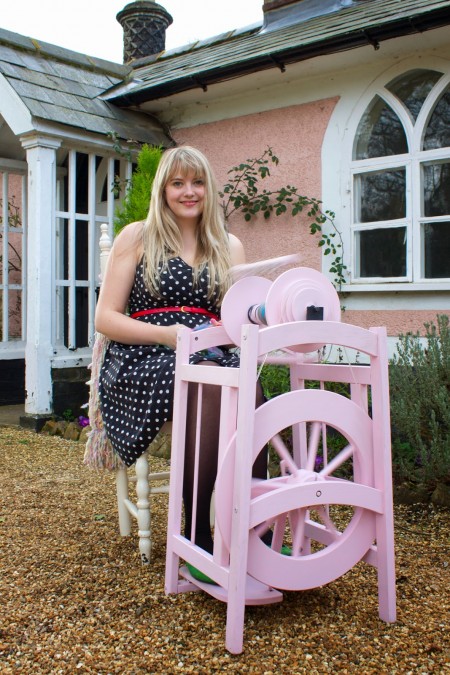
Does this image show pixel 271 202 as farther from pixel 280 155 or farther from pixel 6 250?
pixel 6 250

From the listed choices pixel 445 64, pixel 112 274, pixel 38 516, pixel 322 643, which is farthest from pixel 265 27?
pixel 322 643

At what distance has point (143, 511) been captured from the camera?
Answer: 2.45m

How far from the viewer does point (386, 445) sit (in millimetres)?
1887

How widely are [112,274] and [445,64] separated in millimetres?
3240

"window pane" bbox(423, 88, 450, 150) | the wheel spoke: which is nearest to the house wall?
"window pane" bbox(423, 88, 450, 150)

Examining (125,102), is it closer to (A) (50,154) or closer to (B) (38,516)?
(A) (50,154)

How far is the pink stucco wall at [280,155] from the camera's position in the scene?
5.23 m

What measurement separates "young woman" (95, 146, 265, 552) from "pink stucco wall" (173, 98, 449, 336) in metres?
2.56

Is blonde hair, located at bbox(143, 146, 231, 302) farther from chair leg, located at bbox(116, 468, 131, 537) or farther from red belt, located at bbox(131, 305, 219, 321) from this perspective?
chair leg, located at bbox(116, 468, 131, 537)

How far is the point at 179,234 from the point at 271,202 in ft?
9.69

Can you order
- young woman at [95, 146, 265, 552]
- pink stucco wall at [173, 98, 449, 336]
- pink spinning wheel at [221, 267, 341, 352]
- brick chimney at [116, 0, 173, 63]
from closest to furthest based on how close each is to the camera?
pink spinning wheel at [221, 267, 341, 352] < young woman at [95, 146, 265, 552] < pink stucco wall at [173, 98, 449, 336] < brick chimney at [116, 0, 173, 63]

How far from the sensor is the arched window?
468cm

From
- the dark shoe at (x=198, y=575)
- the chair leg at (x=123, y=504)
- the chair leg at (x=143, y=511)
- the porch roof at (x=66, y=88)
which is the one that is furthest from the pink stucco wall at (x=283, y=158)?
the dark shoe at (x=198, y=575)

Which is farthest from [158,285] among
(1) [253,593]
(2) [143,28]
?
(2) [143,28]
